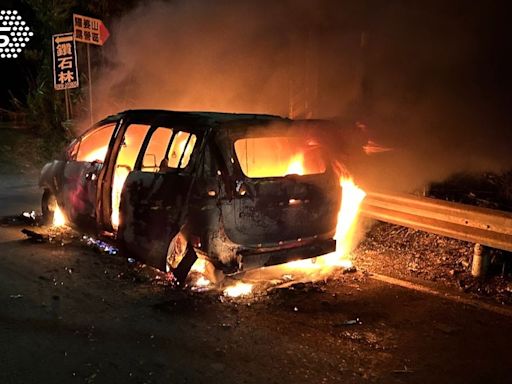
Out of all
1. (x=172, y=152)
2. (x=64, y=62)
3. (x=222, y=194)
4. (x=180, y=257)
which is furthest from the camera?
(x=64, y=62)

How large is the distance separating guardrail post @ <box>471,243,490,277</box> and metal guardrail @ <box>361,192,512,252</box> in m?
0.13

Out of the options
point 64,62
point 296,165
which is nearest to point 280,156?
point 296,165

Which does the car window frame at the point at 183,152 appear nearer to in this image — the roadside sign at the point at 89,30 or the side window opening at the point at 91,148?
the side window opening at the point at 91,148

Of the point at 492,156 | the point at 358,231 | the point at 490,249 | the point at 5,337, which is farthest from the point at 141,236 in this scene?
the point at 492,156

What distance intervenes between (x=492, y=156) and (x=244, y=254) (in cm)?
588

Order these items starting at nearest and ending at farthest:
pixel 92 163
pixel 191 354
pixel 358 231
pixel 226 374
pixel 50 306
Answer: pixel 226 374, pixel 191 354, pixel 50 306, pixel 92 163, pixel 358 231

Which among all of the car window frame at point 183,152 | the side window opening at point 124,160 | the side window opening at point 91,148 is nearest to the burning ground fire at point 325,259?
the car window frame at point 183,152

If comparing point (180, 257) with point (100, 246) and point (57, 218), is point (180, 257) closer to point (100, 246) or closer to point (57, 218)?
point (100, 246)

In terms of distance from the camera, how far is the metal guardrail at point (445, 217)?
15.9 feet

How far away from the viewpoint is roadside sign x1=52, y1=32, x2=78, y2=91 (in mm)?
12016

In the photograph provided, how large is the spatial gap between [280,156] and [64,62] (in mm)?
8593

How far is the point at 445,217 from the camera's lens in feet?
17.4

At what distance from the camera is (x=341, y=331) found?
411cm

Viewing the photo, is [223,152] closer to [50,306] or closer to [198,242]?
[198,242]
